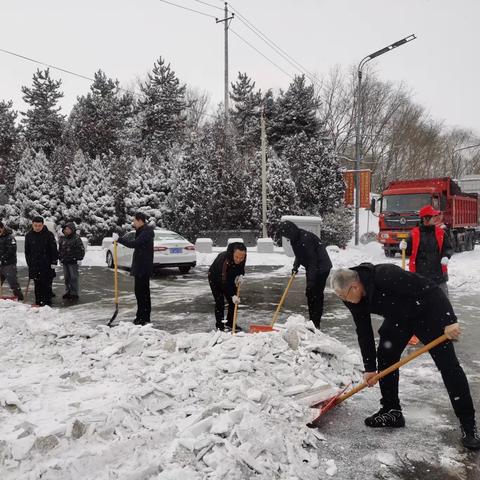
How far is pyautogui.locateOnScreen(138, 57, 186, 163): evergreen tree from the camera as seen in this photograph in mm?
38719

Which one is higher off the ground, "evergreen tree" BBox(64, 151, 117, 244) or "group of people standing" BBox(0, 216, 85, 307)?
"evergreen tree" BBox(64, 151, 117, 244)

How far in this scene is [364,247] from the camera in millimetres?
23922

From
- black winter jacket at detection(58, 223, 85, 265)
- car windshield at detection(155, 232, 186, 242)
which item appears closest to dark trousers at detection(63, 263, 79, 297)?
black winter jacket at detection(58, 223, 85, 265)

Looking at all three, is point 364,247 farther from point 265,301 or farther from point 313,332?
point 313,332

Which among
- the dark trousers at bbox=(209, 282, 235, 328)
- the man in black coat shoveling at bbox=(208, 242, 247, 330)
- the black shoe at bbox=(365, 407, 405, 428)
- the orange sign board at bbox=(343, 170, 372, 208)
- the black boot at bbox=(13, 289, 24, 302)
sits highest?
the orange sign board at bbox=(343, 170, 372, 208)

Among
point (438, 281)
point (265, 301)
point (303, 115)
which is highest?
point (303, 115)

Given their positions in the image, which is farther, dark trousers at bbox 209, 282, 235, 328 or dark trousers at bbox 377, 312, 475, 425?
dark trousers at bbox 209, 282, 235, 328

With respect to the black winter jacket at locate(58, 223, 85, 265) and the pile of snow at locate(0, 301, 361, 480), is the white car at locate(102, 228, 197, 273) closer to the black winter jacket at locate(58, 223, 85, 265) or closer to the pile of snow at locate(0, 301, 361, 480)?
the black winter jacket at locate(58, 223, 85, 265)

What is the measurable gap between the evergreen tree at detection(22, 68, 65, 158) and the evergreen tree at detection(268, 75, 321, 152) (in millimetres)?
17200

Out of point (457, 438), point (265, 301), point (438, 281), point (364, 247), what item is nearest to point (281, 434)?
point (457, 438)

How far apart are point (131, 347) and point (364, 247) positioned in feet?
66.0

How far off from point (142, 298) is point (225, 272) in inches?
63.9

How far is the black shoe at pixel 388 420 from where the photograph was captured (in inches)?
155

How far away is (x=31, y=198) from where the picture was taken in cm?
2775
